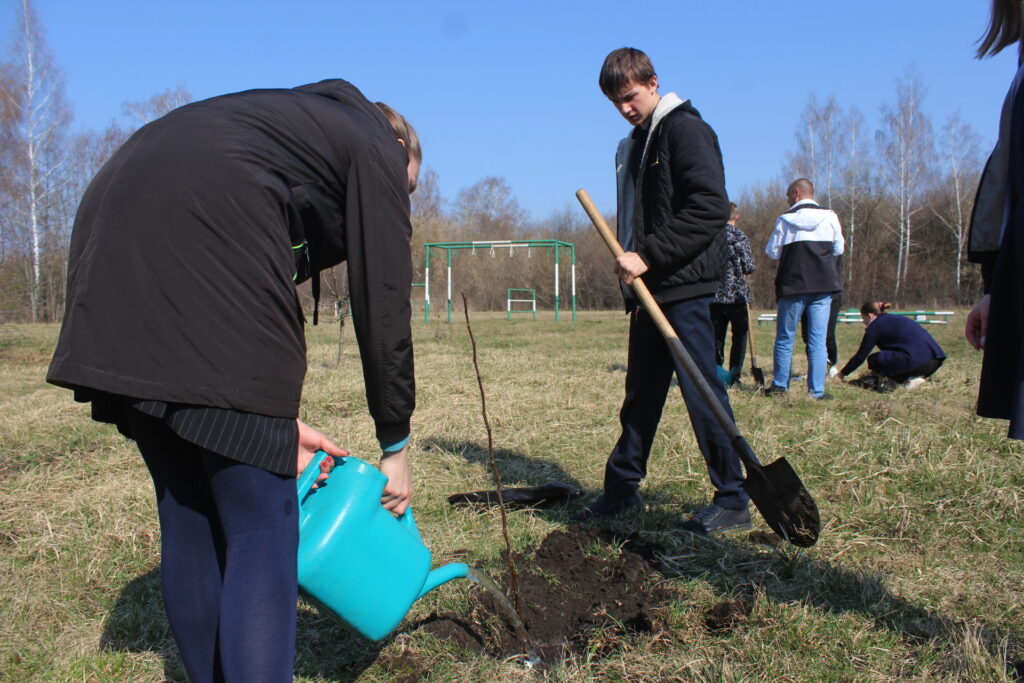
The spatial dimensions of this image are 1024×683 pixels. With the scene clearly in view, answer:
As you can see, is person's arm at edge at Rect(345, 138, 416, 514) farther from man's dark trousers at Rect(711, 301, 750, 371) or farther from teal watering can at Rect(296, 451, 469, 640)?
man's dark trousers at Rect(711, 301, 750, 371)

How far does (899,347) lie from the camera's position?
636 cm

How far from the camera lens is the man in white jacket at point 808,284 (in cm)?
589

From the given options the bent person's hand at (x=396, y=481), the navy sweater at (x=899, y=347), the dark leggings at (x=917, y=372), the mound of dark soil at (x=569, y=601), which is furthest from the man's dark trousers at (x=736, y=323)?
the bent person's hand at (x=396, y=481)

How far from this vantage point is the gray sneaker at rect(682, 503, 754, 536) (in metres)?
2.85

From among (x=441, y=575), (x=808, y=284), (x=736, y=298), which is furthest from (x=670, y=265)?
(x=736, y=298)

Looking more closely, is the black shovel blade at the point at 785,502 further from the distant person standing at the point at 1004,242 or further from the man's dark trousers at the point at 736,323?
the man's dark trousers at the point at 736,323

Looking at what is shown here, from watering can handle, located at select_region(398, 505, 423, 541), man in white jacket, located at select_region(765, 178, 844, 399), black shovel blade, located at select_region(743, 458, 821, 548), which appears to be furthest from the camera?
man in white jacket, located at select_region(765, 178, 844, 399)

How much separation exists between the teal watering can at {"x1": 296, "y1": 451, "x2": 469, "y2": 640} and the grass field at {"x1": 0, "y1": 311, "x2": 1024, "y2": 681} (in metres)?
0.44

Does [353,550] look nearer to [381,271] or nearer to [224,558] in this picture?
[224,558]

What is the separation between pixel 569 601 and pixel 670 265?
4.24 ft

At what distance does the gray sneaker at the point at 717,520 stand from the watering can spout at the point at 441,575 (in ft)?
3.94

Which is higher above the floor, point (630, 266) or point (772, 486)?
point (630, 266)

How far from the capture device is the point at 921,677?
184cm

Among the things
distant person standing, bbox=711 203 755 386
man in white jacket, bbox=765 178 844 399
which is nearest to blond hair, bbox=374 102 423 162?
man in white jacket, bbox=765 178 844 399
